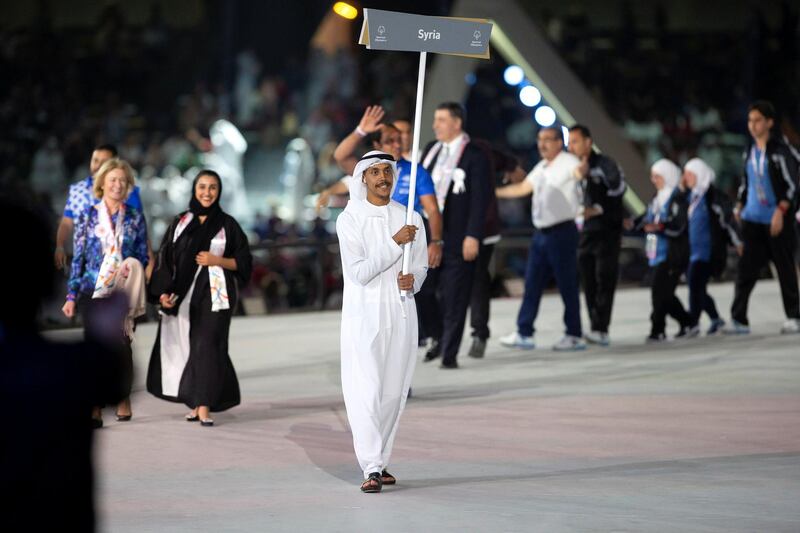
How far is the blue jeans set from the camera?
41.6 feet

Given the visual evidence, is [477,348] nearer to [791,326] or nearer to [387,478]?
[791,326]

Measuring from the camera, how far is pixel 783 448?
335 inches

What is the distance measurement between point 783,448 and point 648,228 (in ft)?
15.5

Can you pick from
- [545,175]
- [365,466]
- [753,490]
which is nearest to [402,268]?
[365,466]

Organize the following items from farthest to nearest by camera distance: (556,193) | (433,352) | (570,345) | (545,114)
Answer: (545,114)
(570,345)
(556,193)
(433,352)

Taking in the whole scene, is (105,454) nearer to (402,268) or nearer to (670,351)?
(402,268)

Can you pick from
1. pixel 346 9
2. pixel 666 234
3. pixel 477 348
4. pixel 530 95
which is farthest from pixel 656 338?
pixel 530 95

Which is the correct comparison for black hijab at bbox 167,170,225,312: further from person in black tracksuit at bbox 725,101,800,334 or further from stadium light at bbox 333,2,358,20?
person in black tracksuit at bbox 725,101,800,334

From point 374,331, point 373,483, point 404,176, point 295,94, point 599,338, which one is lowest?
point 373,483

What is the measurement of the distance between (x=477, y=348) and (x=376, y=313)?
5.11 metres

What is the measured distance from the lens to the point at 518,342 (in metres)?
13.1

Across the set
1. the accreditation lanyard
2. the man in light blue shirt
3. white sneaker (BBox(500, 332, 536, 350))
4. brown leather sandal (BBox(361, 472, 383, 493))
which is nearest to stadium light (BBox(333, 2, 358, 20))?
the man in light blue shirt

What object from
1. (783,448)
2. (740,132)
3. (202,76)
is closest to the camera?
(783,448)

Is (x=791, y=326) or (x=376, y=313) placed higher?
(x=376, y=313)
